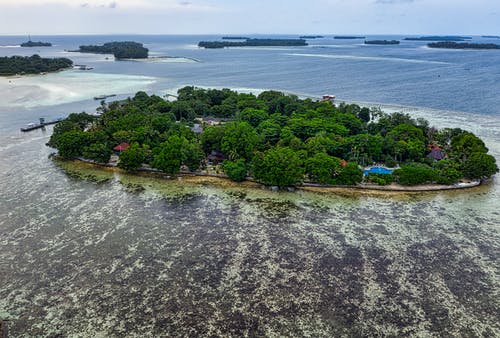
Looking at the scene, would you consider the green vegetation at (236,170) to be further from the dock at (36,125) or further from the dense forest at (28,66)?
the dense forest at (28,66)

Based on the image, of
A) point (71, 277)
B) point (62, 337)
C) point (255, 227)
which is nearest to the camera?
point (62, 337)

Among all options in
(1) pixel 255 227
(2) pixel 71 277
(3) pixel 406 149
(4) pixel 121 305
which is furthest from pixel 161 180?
(3) pixel 406 149

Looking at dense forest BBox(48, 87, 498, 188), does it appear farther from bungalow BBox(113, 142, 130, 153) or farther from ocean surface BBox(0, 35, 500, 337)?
ocean surface BBox(0, 35, 500, 337)

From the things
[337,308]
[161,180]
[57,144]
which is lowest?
[337,308]

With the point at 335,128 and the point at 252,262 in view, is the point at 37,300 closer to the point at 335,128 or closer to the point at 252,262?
the point at 252,262

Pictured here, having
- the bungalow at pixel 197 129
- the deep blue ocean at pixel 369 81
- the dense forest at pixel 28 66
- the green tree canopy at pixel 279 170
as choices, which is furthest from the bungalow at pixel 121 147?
the dense forest at pixel 28 66

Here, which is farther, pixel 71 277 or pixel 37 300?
pixel 71 277

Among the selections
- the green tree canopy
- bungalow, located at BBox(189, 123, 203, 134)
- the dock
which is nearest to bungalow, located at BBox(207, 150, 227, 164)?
the green tree canopy

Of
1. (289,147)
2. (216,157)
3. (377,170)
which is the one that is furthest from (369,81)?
(216,157)
